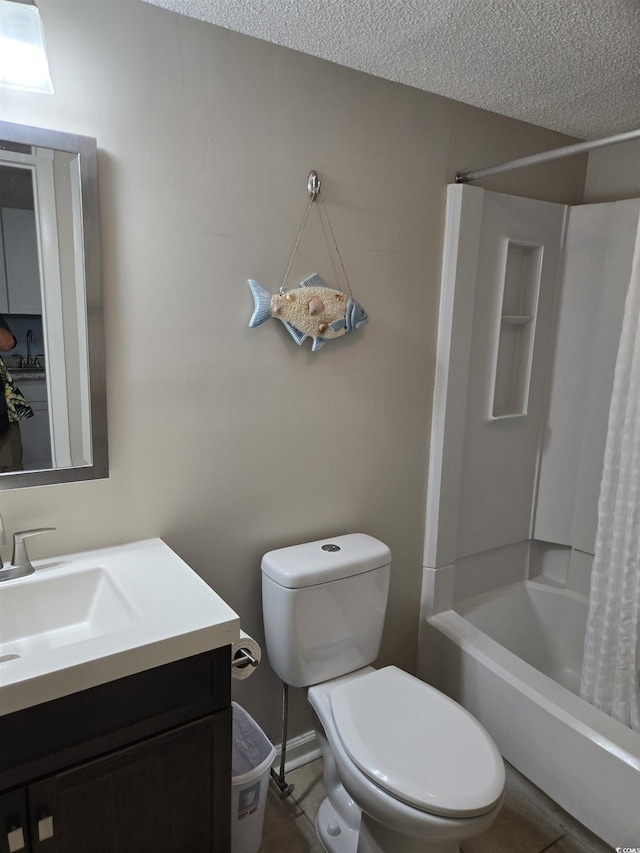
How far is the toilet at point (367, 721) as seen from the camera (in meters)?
1.28

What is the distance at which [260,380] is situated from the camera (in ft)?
5.58

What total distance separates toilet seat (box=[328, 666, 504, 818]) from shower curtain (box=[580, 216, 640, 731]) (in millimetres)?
584

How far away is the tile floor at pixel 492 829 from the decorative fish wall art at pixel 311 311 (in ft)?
4.77

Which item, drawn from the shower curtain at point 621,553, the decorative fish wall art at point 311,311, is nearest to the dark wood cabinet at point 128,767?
the decorative fish wall art at point 311,311

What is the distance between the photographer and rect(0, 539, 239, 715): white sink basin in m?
1.00

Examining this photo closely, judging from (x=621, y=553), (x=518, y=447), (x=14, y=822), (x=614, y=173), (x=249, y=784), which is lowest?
(x=249, y=784)

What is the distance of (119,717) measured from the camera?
1.11 m

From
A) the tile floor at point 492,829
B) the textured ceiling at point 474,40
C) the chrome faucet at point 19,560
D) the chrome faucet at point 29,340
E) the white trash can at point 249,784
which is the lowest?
the tile floor at point 492,829

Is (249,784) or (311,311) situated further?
(311,311)

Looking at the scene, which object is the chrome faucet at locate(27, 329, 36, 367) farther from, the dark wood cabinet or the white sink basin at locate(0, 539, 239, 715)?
the dark wood cabinet

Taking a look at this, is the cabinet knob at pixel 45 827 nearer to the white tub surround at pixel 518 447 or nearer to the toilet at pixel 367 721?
the toilet at pixel 367 721

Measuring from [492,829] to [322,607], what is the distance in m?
0.90

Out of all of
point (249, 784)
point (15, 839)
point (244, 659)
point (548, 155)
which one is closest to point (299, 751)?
point (249, 784)

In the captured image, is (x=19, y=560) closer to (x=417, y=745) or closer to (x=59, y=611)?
(x=59, y=611)
